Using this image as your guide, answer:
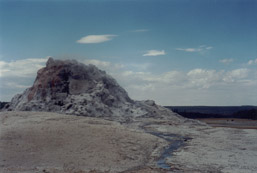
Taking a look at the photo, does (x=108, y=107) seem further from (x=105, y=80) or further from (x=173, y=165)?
(x=173, y=165)

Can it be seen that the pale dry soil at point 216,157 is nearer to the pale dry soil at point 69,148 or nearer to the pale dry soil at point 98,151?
the pale dry soil at point 98,151

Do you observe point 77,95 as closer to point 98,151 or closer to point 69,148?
point 69,148

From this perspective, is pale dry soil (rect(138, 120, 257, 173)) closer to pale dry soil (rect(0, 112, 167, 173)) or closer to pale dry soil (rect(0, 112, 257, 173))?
pale dry soil (rect(0, 112, 257, 173))

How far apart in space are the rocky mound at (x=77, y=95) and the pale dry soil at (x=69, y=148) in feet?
28.3

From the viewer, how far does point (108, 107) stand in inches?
1219

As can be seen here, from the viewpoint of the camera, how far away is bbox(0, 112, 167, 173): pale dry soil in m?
12.1

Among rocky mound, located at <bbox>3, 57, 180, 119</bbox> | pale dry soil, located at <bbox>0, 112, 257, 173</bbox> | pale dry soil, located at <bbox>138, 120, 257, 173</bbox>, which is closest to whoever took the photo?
pale dry soil, located at <bbox>0, 112, 257, 173</bbox>

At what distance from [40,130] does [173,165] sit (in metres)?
8.20

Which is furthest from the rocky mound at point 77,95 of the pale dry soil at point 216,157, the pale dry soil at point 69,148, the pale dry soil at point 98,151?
the pale dry soil at point 216,157

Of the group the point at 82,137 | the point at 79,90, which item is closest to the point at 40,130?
the point at 82,137

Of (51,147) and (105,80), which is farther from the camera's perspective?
(105,80)

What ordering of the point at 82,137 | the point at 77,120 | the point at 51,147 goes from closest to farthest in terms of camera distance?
the point at 51,147, the point at 82,137, the point at 77,120

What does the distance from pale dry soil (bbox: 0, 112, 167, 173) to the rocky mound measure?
28.3 ft

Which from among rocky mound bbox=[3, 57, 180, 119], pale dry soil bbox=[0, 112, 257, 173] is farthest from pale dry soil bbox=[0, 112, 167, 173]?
rocky mound bbox=[3, 57, 180, 119]
